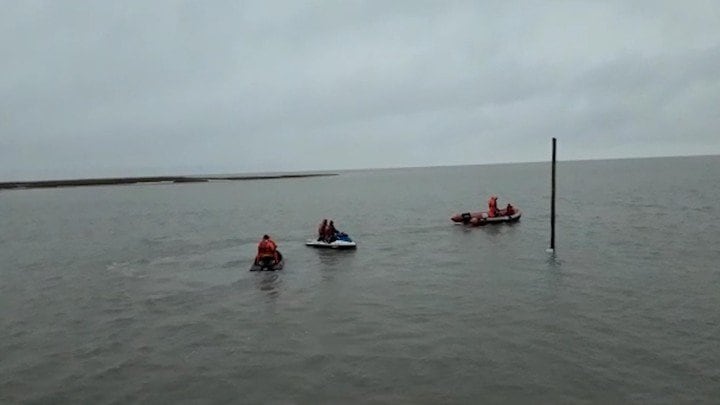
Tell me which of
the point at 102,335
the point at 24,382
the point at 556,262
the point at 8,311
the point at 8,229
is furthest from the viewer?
the point at 8,229

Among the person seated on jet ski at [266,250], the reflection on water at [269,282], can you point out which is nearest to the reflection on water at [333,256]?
the person seated on jet ski at [266,250]

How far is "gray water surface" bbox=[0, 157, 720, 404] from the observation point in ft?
41.7

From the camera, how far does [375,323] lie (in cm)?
1761

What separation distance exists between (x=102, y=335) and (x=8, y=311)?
6.28m

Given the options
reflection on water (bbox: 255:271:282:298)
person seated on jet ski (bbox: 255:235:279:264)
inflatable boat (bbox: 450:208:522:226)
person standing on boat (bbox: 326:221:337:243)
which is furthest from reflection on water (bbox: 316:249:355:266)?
inflatable boat (bbox: 450:208:522:226)

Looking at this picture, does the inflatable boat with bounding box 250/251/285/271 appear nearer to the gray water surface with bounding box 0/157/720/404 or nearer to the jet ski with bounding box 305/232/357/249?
the gray water surface with bounding box 0/157/720/404

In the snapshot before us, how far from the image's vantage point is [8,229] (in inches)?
2127

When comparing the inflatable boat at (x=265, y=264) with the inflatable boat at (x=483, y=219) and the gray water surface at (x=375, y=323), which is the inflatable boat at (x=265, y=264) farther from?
the inflatable boat at (x=483, y=219)

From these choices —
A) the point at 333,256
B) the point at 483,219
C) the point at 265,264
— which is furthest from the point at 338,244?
the point at 483,219

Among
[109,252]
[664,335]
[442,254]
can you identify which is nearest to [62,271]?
[109,252]

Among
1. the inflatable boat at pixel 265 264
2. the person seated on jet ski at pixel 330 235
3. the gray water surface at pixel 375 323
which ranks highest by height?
the person seated on jet ski at pixel 330 235

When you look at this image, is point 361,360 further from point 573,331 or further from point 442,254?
point 442,254

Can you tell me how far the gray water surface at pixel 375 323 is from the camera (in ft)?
41.7

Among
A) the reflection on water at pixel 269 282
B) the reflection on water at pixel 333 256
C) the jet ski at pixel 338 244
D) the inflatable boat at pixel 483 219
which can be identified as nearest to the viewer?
the reflection on water at pixel 269 282
